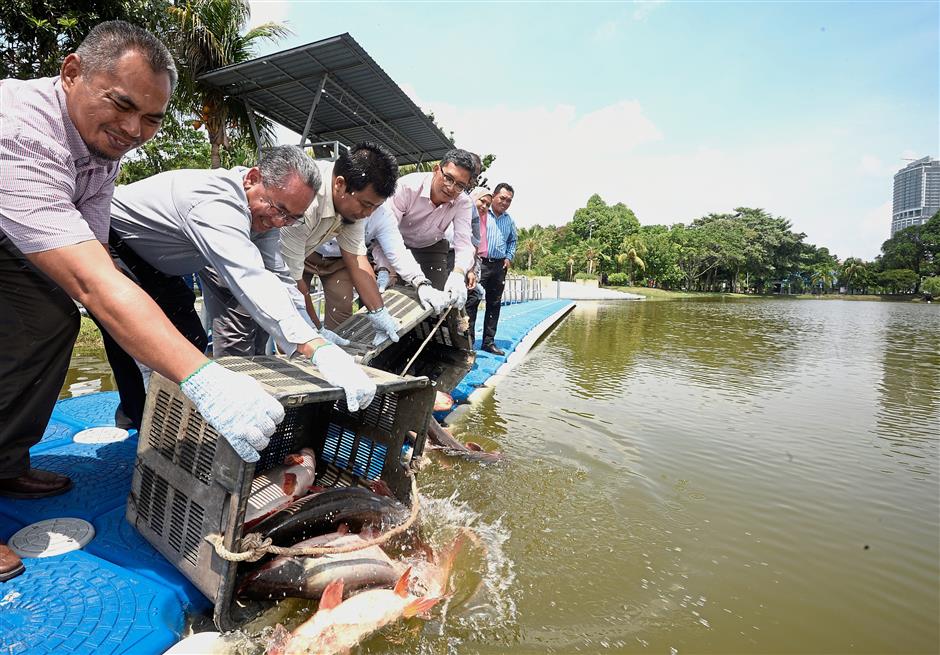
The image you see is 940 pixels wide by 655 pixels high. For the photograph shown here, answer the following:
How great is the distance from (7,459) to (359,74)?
301 inches

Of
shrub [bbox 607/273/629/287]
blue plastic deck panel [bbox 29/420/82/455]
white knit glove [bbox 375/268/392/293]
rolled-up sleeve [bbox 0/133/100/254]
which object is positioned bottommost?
blue plastic deck panel [bbox 29/420/82/455]

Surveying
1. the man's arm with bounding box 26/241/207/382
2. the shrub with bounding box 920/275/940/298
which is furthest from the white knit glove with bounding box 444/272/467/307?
the shrub with bounding box 920/275/940/298

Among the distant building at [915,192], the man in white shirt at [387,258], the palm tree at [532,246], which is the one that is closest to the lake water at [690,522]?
the man in white shirt at [387,258]

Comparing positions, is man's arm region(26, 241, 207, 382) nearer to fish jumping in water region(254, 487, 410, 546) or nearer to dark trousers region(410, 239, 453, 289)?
fish jumping in water region(254, 487, 410, 546)

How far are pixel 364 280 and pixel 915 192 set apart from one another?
558 ft

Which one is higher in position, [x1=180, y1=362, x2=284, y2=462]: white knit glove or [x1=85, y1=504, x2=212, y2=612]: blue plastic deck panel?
[x1=180, y1=362, x2=284, y2=462]: white knit glove

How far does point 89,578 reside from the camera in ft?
5.48

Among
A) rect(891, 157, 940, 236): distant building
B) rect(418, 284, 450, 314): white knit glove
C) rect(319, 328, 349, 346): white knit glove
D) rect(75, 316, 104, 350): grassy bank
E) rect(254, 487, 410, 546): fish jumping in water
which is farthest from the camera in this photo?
rect(891, 157, 940, 236): distant building

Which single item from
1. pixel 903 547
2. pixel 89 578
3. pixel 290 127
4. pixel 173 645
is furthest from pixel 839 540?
pixel 290 127

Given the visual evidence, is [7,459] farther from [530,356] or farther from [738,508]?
[530,356]

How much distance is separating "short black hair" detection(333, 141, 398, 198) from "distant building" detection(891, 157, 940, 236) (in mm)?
154242

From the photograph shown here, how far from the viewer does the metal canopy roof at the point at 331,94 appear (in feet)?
24.3

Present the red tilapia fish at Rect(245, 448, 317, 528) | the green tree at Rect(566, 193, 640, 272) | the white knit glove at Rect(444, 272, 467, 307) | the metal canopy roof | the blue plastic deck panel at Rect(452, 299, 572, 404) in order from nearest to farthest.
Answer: the red tilapia fish at Rect(245, 448, 317, 528)
the white knit glove at Rect(444, 272, 467, 307)
the blue plastic deck panel at Rect(452, 299, 572, 404)
the metal canopy roof
the green tree at Rect(566, 193, 640, 272)

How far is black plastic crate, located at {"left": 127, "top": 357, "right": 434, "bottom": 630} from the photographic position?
157 centimetres
